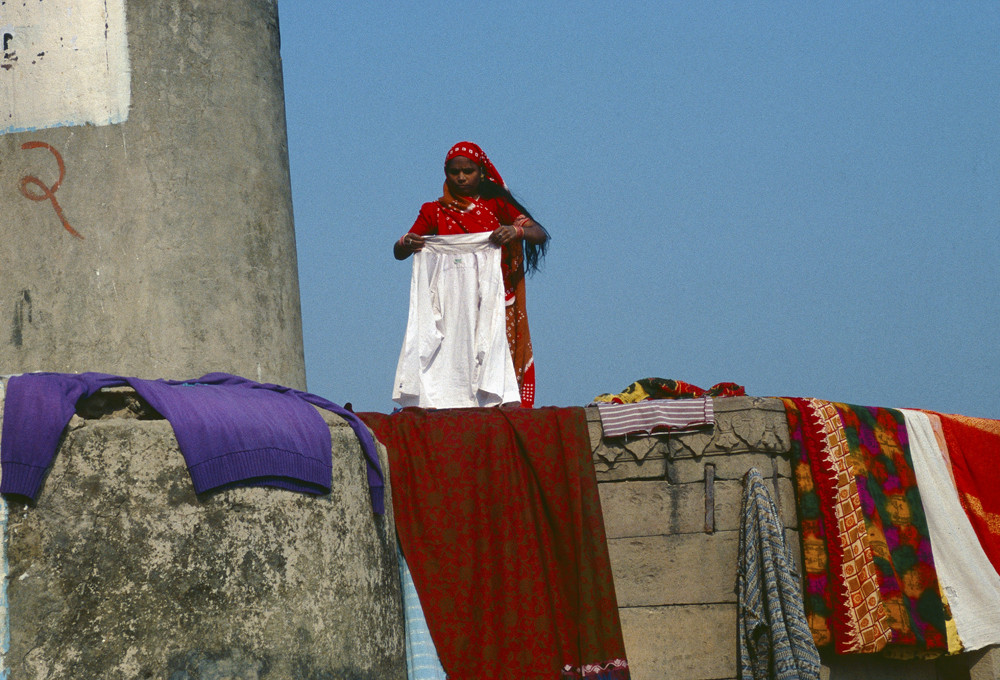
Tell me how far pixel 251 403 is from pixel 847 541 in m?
3.52

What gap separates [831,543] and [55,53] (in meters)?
4.16

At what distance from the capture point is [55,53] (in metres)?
4.05

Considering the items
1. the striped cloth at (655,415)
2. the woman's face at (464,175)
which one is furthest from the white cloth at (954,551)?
the woman's face at (464,175)

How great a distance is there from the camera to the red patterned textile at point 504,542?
4.98 meters

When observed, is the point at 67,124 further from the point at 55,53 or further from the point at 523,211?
the point at 523,211

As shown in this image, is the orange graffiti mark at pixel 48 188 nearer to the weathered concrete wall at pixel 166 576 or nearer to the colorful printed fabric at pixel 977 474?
the weathered concrete wall at pixel 166 576

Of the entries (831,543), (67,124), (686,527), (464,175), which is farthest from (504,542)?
(464,175)

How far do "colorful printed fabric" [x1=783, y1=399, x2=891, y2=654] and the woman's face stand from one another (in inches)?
92.3

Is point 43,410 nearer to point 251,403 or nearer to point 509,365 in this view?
point 251,403

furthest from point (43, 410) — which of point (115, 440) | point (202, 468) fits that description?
point (202, 468)

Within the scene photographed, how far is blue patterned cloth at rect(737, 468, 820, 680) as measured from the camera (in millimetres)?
5527

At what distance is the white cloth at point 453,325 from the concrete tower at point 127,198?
277 cm

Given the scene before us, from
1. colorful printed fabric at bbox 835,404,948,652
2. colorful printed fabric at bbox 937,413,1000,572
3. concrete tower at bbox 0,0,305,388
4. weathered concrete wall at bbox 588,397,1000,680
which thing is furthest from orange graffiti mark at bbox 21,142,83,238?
colorful printed fabric at bbox 937,413,1000,572

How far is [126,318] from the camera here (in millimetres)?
3904
